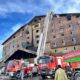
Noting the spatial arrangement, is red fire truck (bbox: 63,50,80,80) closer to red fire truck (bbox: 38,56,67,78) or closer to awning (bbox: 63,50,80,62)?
awning (bbox: 63,50,80,62)

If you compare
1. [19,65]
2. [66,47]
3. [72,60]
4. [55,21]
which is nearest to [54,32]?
[55,21]

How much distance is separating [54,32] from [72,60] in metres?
61.3

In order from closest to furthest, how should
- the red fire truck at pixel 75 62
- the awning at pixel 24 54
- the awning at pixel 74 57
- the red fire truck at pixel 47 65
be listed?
the red fire truck at pixel 75 62
the awning at pixel 74 57
the red fire truck at pixel 47 65
the awning at pixel 24 54

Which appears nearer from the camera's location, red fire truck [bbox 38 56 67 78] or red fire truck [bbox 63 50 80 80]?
red fire truck [bbox 63 50 80 80]

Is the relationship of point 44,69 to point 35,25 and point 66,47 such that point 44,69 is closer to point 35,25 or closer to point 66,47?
point 66,47

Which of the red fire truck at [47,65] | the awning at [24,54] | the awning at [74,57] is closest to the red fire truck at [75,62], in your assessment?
the awning at [74,57]

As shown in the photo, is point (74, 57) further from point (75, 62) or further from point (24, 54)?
point (24, 54)

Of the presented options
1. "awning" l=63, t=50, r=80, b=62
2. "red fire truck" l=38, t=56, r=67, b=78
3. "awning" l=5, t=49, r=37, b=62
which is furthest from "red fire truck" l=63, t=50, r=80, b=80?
"awning" l=5, t=49, r=37, b=62

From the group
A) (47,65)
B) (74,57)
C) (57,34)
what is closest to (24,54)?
(47,65)

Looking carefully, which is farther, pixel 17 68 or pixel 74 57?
pixel 17 68

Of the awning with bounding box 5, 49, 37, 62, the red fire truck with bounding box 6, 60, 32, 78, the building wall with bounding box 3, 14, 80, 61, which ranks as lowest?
the red fire truck with bounding box 6, 60, 32, 78

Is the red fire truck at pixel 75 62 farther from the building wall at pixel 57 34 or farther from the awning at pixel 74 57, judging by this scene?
the building wall at pixel 57 34

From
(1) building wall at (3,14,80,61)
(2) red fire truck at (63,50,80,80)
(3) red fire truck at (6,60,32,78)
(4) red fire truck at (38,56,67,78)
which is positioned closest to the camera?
(2) red fire truck at (63,50,80,80)

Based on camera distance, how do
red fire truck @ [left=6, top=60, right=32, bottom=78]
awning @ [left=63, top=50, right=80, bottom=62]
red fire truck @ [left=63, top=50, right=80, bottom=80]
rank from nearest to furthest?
1. red fire truck @ [left=63, top=50, right=80, bottom=80]
2. awning @ [left=63, top=50, right=80, bottom=62]
3. red fire truck @ [left=6, top=60, right=32, bottom=78]
